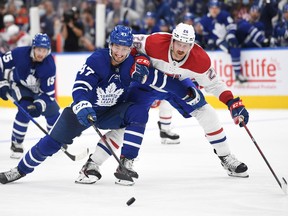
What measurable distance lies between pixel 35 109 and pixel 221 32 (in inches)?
213

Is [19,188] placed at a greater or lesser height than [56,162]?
greater

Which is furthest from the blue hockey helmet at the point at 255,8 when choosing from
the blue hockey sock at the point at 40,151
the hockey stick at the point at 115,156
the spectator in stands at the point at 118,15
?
the blue hockey sock at the point at 40,151

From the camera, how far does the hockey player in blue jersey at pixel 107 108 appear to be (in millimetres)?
4336

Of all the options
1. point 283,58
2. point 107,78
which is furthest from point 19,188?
point 283,58

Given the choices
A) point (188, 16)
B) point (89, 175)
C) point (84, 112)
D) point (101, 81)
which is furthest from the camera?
point (188, 16)

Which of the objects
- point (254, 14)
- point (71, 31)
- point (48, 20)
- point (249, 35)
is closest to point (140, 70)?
point (249, 35)

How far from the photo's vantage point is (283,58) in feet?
32.6

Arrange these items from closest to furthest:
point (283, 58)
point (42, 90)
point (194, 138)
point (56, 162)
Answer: point (56, 162)
point (42, 90)
point (194, 138)
point (283, 58)

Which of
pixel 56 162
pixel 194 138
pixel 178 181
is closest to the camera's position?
pixel 178 181

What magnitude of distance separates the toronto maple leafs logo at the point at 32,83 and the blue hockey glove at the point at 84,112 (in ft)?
6.36

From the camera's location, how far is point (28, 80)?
6.07m

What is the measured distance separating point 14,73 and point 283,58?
502 cm

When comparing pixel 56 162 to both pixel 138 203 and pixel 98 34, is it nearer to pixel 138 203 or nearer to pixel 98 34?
pixel 138 203

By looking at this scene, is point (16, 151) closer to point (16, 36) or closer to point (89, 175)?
point (89, 175)
